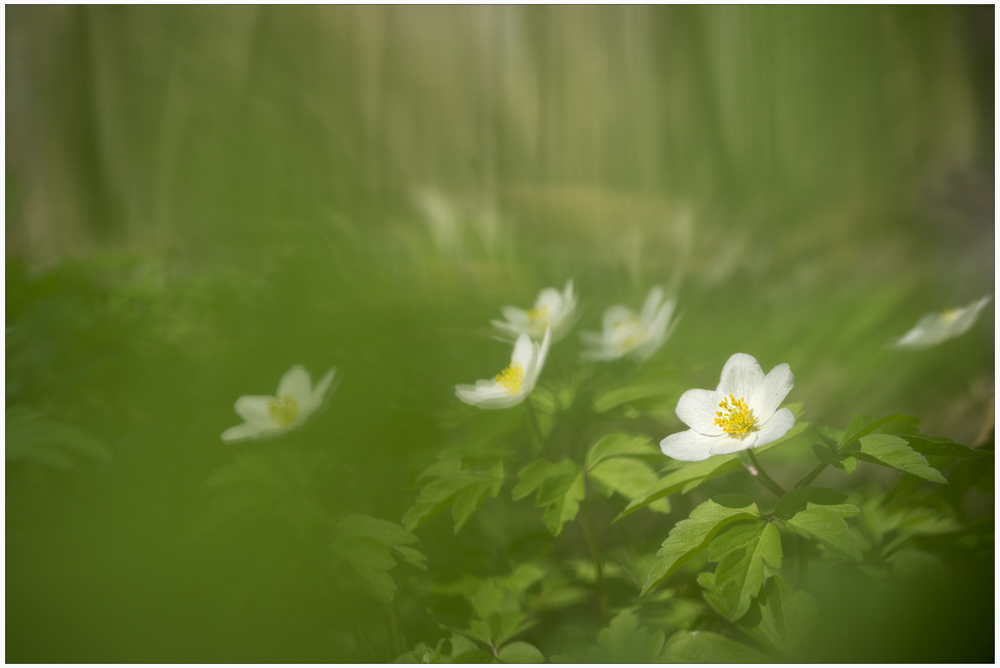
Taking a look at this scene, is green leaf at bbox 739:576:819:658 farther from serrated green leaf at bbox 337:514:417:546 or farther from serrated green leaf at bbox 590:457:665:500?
serrated green leaf at bbox 337:514:417:546

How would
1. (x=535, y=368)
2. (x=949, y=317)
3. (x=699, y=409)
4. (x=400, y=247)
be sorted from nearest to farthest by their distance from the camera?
(x=699, y=409)
(x=535, y=368)
(x=949, y=317)
(x=400, y=247)

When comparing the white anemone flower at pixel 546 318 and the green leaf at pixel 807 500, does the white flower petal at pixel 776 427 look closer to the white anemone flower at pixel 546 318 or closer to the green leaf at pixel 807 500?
the green leaf at pixel 807 500

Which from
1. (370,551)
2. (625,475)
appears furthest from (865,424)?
(370,551)

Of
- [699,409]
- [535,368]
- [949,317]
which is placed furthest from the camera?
[949,317]

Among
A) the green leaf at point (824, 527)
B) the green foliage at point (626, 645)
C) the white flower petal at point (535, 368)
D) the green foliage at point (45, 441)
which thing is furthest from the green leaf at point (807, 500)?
the green foliage at point (45, 441)

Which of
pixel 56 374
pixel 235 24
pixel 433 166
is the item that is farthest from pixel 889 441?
pixel 235 24

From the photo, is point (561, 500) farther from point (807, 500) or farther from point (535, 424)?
point (807, 500)

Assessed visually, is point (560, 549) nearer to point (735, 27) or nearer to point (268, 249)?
point (268, 249)
